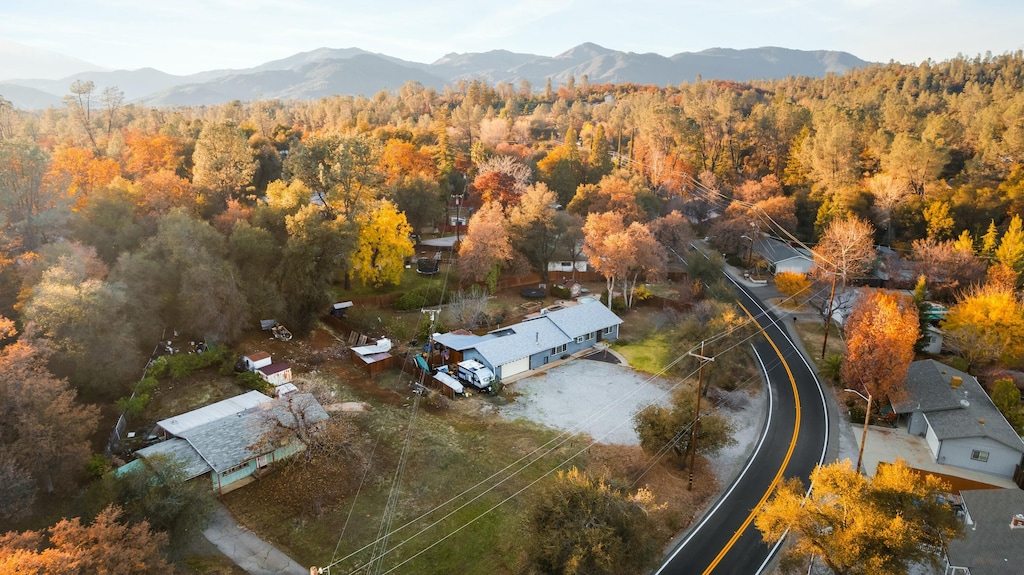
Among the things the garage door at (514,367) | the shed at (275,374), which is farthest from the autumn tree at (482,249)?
the shed at (275,374)

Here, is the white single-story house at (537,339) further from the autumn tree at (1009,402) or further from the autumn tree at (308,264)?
the autumn tree at (1009,402)

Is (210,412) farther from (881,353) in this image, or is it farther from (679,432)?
(881,353)

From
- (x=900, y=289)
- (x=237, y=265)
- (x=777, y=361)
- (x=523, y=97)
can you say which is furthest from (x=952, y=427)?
(x=523, y=97)

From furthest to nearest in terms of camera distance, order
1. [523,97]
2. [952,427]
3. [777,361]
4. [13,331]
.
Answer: [523,97] < [777,361] < [952,427] < [13,331]

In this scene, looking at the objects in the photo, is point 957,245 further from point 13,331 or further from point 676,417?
point 13,331

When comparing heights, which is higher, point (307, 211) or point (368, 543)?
point (307, 211)

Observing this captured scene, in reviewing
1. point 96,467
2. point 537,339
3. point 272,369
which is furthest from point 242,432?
point 537,339
